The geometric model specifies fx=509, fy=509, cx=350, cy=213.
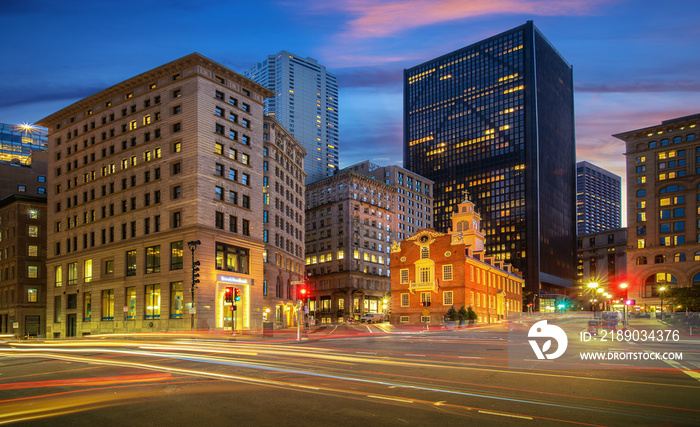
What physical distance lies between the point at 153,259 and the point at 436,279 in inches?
1540

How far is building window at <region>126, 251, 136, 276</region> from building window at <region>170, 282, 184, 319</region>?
8112 millimetres

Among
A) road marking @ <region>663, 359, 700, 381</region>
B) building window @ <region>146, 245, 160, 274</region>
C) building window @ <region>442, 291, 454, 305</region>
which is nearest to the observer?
road marking @ <region>663, 359, 700, 381</region>

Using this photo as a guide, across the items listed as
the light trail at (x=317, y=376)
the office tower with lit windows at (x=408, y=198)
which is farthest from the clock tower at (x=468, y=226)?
the light trail at (x=317, y=376)

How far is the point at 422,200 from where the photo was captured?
163 metres

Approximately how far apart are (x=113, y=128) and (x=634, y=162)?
121541 millimetres

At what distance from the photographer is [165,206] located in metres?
57.8

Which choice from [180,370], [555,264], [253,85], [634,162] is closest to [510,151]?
[555,264]

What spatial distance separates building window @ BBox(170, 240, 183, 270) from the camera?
5516cm

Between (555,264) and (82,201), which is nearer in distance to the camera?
(82,201)

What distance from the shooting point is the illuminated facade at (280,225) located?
76250 millimetres

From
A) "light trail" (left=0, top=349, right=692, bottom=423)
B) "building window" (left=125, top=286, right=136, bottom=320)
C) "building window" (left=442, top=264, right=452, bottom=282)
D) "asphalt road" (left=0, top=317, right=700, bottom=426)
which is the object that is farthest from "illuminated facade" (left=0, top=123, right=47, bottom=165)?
"asphalt road" (left=0, top=317, right=700, bottom=426)

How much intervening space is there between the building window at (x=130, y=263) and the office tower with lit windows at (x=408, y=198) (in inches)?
3575

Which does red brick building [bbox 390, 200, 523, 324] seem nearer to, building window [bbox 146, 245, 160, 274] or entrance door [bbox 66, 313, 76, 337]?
building window [bbox 146, 245, 160, 274]

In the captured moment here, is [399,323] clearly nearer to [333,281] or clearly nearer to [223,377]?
[333,281]
